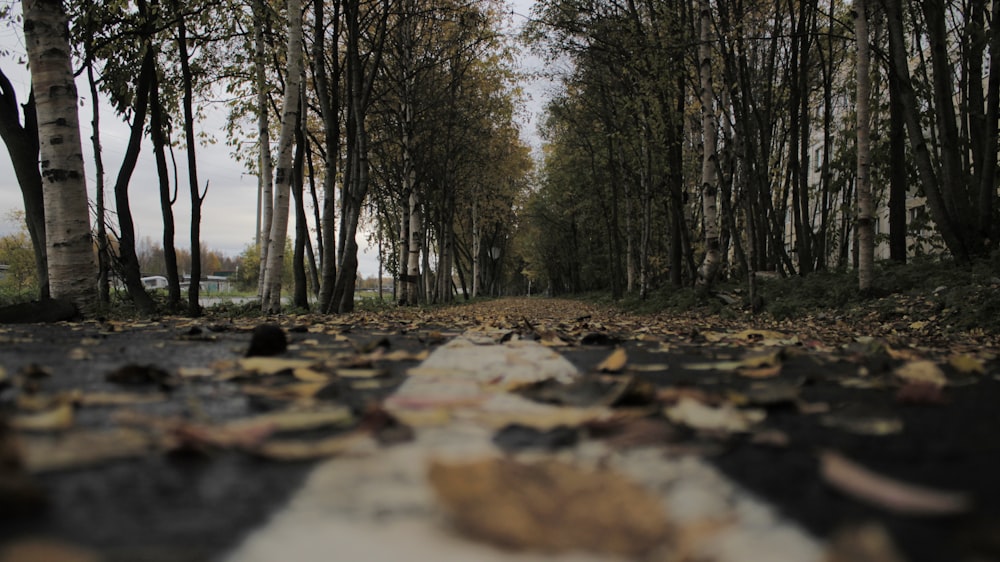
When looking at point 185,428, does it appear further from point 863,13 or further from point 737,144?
point 737,144

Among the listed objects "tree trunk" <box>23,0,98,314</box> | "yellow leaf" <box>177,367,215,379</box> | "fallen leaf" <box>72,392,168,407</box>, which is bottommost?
"yellow leaf" <box>177,367,215,379</box>

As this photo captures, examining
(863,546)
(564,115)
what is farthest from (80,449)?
(564,115)

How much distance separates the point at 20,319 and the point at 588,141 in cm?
1945

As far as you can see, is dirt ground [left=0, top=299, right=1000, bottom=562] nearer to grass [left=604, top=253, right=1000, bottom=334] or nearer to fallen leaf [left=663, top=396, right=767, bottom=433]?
fallen leaf [left=663, top=396, right=767, bottom=433]

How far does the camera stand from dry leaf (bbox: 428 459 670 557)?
0.72 m

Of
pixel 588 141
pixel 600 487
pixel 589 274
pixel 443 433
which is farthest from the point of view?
pixel 589 274

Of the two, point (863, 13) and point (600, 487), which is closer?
point (600, 487)

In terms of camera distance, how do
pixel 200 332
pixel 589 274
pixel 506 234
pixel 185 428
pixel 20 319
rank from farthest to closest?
pixel 506 234 → pixel 589 274 → pixel 20 319 → pixel 200 332 → pixel 185 428

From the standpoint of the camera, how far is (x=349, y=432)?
1.15 meters

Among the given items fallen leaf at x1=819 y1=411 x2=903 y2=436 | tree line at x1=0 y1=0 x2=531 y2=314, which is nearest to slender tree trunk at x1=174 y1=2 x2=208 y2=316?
tree line at x1=0 y1=0 x2=531 y2=314

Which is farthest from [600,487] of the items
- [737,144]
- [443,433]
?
[737,144]

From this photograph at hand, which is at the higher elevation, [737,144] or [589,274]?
[737,144]

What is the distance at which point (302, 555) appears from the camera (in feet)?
2.30

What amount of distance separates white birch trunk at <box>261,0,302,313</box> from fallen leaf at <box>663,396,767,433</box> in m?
8.73
